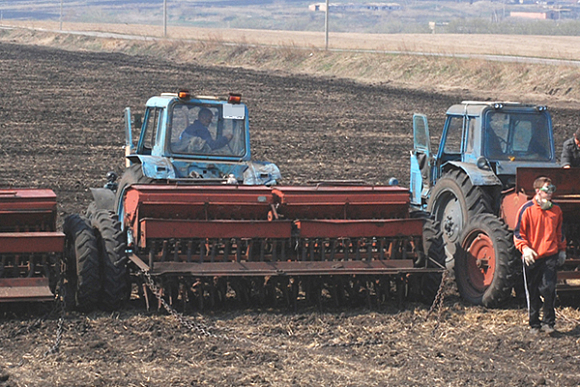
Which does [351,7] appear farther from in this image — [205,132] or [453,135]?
[205,132]

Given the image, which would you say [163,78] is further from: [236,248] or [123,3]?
[123,3]

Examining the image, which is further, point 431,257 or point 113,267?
point 431,257

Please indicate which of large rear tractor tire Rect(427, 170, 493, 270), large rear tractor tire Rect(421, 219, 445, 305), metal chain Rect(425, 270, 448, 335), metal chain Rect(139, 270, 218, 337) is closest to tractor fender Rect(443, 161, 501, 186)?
large rear tractor tire Rect(427, 170, 493, 270)

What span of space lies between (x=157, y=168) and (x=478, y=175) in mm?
3647

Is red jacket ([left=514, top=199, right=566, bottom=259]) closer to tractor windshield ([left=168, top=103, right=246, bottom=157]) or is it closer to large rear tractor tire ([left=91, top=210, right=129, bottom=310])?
large rear tractor tire ([left=91, top=210, right=129, bottom=310])

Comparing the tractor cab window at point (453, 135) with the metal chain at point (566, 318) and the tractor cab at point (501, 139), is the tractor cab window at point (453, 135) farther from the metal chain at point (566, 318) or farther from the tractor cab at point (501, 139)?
the metal chain at point (566, 318)

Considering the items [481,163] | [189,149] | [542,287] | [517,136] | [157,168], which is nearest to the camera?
[542,287]

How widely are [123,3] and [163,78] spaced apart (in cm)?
15705

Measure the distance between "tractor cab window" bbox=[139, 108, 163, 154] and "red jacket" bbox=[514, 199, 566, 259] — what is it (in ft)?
16.7

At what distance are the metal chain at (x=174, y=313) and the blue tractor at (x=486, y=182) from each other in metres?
Result: 2.87

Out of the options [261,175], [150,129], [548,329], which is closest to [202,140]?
[150,129]

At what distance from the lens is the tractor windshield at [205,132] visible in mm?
12383

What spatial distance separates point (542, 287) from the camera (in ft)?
30.4

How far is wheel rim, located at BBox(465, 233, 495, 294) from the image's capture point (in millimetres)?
10203
